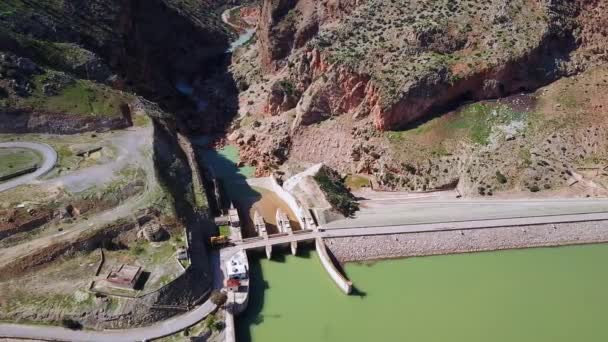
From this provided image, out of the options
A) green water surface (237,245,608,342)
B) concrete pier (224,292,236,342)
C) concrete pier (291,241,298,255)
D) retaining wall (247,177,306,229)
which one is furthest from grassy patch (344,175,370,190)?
concrete pier (224,292,236,342)

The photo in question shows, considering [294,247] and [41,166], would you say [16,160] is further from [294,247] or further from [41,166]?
[294,247]

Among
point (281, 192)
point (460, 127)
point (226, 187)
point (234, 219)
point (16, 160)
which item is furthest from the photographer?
point (460, 127)

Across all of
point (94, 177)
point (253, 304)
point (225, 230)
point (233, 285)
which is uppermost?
point (94, 177)

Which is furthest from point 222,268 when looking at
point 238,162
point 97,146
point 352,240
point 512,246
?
point 512,246

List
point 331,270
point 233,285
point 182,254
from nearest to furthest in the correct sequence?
1. point 182,254
2. point 233,285
3. point 331,270

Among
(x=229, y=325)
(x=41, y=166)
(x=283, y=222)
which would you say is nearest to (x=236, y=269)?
(x=229, y=325)
